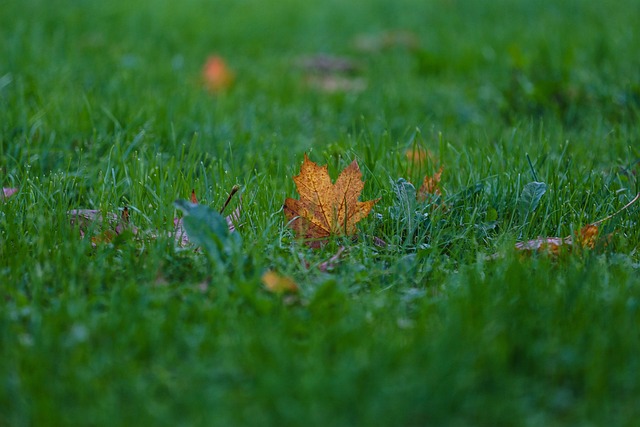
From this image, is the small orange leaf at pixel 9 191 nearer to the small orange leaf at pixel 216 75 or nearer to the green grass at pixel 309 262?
the green grass at pixel 309 262

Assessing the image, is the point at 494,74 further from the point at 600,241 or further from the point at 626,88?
the point at 600,241

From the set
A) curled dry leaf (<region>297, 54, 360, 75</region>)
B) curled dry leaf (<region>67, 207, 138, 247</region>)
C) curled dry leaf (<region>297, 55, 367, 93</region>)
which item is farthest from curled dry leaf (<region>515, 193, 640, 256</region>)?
curled dry leaf (<region>297, 54, 360, 75</region>)

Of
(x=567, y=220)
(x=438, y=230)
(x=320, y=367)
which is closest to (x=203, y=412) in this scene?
(x=320, y=367)

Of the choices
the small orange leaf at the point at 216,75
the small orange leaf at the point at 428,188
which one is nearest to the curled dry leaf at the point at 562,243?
the small orange leaf at the point at 428,188

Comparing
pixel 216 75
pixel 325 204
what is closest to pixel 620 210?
pixel 325 204

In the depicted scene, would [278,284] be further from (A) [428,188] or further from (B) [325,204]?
(A) [428,188]

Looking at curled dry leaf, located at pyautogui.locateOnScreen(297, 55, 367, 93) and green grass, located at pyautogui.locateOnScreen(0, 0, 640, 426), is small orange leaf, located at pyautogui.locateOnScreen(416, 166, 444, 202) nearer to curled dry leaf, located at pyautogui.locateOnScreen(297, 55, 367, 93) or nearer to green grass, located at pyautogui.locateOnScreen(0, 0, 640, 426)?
green grass, located at pyautogui.locateOnScreen(0, 0, 640, 426)

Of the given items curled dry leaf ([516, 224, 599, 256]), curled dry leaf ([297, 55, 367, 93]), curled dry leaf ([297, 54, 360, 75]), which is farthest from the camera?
curled dry leaf ([297, 54, 360, 75])
